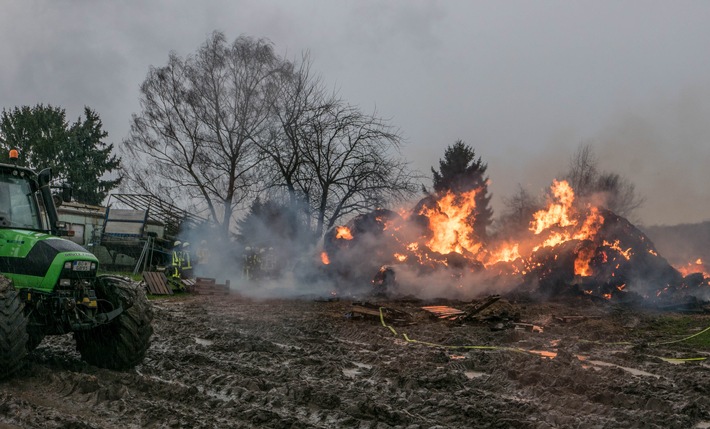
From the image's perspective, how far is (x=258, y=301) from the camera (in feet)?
70.0

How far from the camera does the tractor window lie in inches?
312

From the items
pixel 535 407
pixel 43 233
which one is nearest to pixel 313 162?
pixel 43 233

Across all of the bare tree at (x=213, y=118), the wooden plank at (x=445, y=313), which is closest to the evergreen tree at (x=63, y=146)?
the bare tree at (x=213, y=118)

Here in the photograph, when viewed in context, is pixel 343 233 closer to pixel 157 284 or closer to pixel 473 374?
pixel 157 284

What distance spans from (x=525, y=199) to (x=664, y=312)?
85.4 ft

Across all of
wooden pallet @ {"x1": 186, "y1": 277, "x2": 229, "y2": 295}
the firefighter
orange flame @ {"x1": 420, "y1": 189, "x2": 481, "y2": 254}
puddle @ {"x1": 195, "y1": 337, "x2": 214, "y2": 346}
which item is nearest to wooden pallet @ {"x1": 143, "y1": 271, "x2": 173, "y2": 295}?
wooden pallet @ {"x1": 186, "y1": 277, "x2": 229, "y2": 295}

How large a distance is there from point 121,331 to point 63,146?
120ft

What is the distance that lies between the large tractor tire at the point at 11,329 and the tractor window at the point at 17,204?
126cm

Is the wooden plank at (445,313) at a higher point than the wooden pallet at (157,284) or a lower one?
lower

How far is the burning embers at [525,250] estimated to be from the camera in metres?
22.1

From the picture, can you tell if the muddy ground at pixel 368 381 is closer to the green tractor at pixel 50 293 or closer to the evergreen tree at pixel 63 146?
the green tractor at pixel 50 293

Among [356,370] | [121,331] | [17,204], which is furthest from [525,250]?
[17,204]

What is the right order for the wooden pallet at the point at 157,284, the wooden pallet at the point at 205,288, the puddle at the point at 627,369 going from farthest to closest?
the wooden pallet at the point at 205,288 < the wooden pallet at the point at 157,284 < the puddle at the point at 627,369

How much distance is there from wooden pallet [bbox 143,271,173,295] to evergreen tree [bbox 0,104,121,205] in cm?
1838
